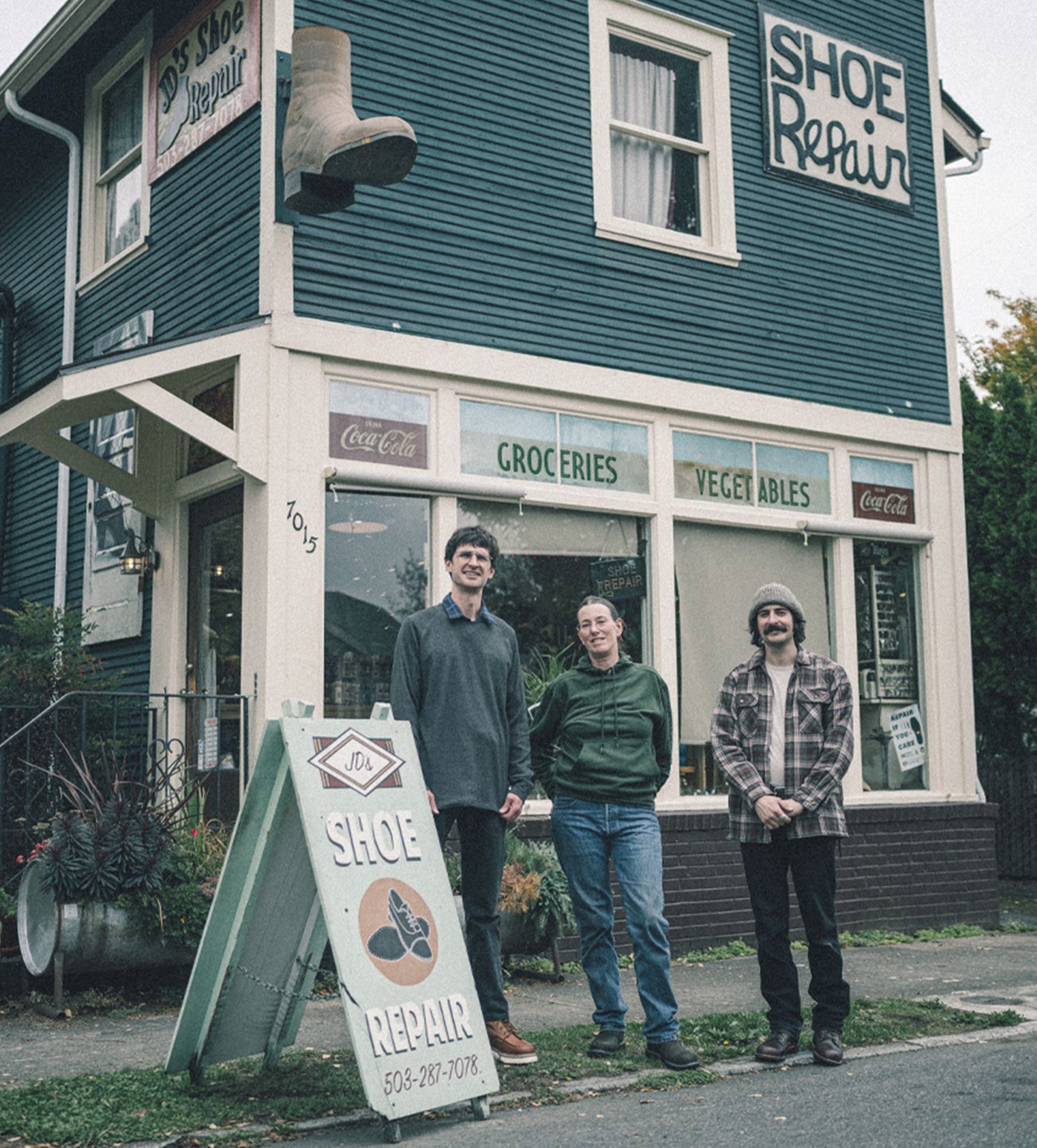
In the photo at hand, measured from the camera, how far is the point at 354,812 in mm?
4867

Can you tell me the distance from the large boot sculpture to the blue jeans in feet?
13.0

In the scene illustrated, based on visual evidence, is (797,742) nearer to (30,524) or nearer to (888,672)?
(888,672)

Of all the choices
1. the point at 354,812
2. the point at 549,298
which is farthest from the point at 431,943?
the point at 549,298

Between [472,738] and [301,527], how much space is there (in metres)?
3.05

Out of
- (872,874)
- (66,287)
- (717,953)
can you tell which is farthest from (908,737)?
(66,287)

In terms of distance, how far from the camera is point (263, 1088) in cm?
505

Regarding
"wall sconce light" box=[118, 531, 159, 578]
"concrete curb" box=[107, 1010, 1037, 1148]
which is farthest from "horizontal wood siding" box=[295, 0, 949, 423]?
"concrete curb" box=[107, 1010, 1037, 1148]

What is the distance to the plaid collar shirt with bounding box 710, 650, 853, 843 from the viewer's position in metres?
5.60

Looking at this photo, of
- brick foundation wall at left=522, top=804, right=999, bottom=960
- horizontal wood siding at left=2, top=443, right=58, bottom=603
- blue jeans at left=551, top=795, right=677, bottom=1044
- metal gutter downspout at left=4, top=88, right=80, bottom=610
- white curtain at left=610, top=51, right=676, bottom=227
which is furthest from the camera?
horizontal wood siding at left=2, top=443, right=58, bottom=603

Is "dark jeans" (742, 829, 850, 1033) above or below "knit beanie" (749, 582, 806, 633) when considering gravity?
below

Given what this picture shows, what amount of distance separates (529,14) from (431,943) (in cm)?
704

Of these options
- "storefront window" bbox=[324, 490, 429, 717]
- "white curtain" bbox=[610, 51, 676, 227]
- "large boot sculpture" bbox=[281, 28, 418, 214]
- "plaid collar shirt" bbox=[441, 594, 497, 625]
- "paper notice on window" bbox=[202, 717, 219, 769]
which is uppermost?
"white curtain" bbox=[610, 51, 676, 227]

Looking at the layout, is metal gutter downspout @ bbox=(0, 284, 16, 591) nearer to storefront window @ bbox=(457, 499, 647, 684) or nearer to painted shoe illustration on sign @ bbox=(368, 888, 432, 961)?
storefront window @ bbox=(457, 499, 647, 684)

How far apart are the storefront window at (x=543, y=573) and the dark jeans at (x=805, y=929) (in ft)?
11.1
